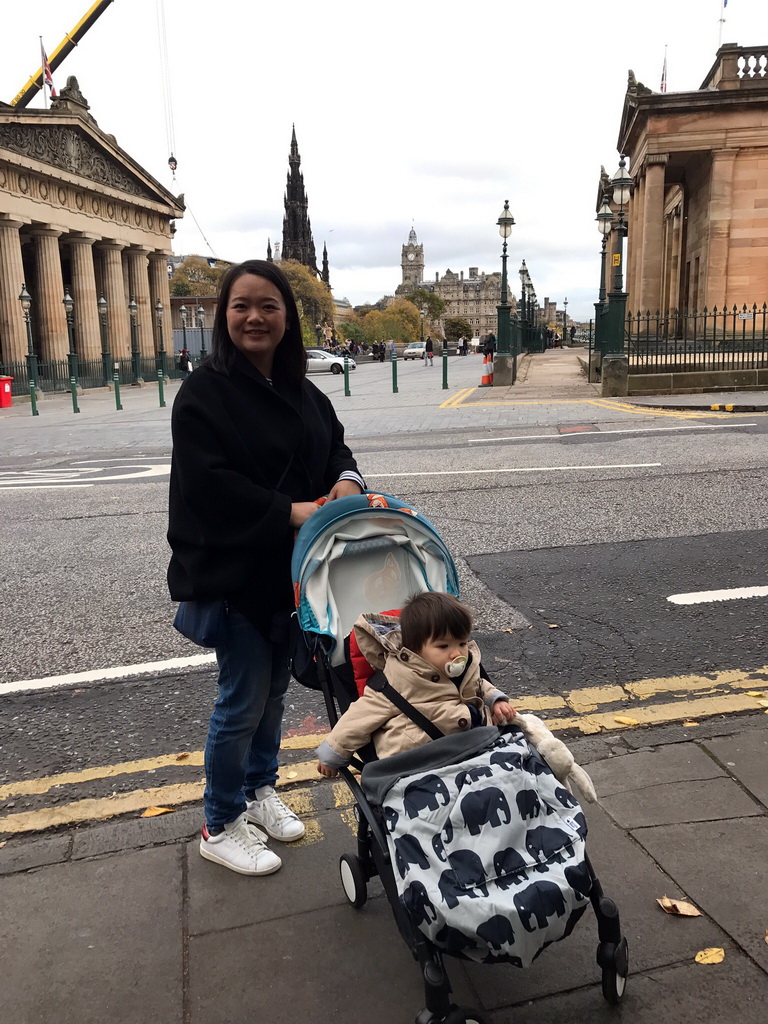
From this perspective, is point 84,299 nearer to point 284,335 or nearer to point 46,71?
point 46,71

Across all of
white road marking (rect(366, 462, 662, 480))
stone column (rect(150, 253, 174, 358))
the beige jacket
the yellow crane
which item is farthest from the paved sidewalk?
the yellow crane

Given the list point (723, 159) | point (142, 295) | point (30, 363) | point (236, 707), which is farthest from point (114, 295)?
point (236, 707)

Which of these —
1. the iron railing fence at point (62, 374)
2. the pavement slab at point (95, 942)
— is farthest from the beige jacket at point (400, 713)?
the iron railing fence at point (62, 374)

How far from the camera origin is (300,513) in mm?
2604

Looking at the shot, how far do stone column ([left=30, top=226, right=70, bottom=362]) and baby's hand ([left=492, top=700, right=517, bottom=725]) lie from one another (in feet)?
155

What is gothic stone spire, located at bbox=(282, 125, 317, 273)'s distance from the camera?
461 ft

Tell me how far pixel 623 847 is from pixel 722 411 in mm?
14994

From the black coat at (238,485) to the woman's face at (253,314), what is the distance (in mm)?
70

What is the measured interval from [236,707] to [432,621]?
896 millimetres

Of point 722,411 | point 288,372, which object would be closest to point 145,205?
point 722,411

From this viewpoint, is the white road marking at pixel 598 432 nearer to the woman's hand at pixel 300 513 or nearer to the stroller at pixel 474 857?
the woman's hand at pixel 300 513

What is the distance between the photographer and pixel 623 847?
2732mm

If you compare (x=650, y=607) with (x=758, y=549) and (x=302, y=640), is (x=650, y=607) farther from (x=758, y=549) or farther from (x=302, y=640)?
(x=302, y=640)

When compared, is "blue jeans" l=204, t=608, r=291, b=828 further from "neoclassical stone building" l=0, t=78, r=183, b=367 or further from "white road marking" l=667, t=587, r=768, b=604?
"neoclassical stone building" l=0, t=78, r=183, b=367
